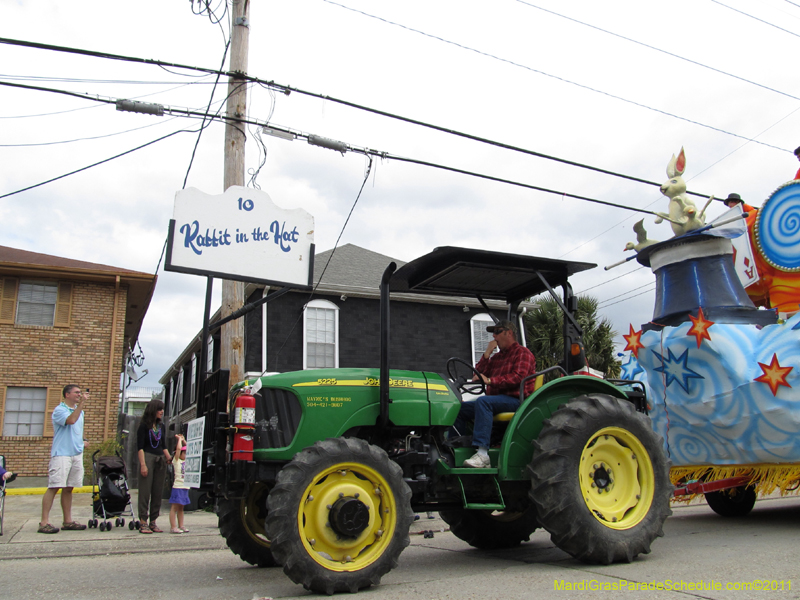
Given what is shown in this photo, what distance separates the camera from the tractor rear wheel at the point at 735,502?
7.73 meters

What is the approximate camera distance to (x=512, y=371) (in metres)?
5.42

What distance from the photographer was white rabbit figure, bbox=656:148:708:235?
7828 mm

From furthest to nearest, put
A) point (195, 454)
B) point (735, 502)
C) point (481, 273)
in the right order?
1. point (735, 502)
2. point (481, 273)
3. point (195, 454)

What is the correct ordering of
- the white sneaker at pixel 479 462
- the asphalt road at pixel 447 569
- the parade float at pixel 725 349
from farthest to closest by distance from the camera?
the parade float at pixel 725 349 < the white sneaker at pixel 479 462 < the asphalt road at pixel 447 569

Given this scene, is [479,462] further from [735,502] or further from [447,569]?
[735,502]

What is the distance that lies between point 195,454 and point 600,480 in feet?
10.1

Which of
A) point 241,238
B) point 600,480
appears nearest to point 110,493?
point 241,238

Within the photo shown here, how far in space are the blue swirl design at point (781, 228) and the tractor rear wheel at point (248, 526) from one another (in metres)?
6.79

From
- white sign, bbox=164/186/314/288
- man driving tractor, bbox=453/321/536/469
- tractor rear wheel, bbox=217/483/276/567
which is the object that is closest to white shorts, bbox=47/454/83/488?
white sign, bbox=164/186/314/288

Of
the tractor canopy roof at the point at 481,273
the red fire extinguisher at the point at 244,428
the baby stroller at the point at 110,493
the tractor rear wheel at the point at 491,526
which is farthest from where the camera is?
the baby stroller at the point at 110,493

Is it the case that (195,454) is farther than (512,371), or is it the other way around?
(512,371)

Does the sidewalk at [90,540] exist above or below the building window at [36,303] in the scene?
below

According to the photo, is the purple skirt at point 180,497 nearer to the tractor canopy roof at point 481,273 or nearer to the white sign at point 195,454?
the white sign at point 195,454

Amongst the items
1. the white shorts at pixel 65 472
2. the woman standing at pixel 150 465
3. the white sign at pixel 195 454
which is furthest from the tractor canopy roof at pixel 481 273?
the white shorts at pixel 65 472
